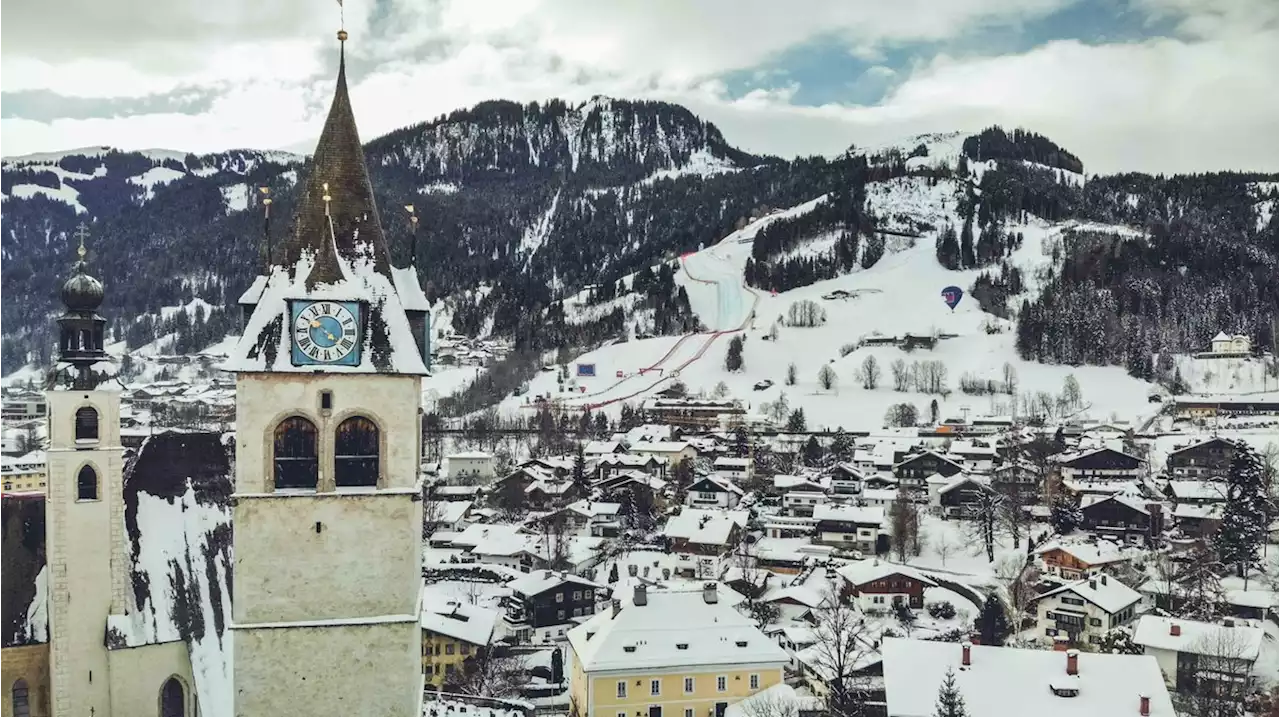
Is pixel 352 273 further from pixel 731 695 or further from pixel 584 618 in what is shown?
pixel 584 618

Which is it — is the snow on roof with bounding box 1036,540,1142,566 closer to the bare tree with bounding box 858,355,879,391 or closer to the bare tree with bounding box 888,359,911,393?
the bare tree with bounding box 888,359,911,393

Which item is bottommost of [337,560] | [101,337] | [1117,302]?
[337,560]

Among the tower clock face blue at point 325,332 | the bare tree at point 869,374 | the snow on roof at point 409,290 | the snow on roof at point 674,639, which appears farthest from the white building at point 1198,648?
the bare tree at point 869,374

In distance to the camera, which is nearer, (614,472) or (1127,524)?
(1127,524)

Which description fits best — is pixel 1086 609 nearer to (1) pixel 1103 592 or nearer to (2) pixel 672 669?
(1) pixel 1103 592

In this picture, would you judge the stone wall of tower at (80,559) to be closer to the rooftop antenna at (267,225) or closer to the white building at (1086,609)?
the rooftop antenna at (267,225)

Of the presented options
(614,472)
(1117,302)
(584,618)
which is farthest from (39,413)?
(1117,302)

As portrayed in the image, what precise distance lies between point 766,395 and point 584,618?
339 ft

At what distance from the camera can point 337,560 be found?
17656 millimetres

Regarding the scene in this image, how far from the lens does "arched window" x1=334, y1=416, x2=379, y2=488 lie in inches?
699

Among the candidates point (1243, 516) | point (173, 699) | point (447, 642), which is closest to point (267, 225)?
point (173, 699)

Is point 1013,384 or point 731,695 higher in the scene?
point 1013,384

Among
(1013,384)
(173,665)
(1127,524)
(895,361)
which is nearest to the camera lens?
(173,665)

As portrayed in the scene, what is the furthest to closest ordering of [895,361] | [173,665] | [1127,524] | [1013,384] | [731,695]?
[895,361], [1013,384], [1127,524], [731,695], [173,665]
